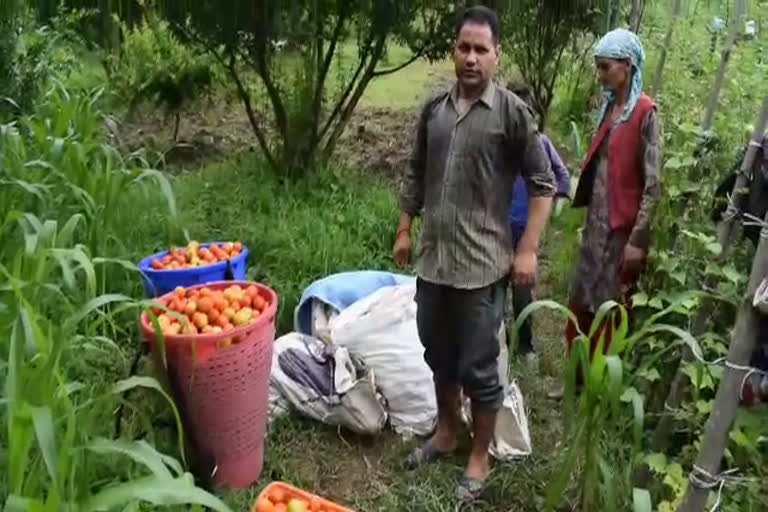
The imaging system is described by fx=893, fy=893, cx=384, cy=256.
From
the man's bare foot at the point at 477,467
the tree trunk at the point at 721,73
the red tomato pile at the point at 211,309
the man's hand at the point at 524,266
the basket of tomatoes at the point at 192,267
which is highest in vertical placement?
the tree trunk at the point at 721,73

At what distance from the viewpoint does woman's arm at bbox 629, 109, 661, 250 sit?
2.98 meters

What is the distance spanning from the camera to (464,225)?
279 cm

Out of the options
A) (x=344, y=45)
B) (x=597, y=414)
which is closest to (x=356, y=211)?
(x=344, y=45)

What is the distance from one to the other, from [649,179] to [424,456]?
48.6 inches

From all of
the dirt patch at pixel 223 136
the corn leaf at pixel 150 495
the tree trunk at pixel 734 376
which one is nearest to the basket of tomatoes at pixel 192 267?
the corn leaf at pixel 150 495

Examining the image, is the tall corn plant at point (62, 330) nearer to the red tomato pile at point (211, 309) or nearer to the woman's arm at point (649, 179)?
the red tomato pile at point (211, 309)

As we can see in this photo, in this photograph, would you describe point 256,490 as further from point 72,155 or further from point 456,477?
point 72,155

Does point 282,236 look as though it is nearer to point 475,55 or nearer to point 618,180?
point 618,180

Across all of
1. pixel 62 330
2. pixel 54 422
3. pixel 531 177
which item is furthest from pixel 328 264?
pixel 54 422

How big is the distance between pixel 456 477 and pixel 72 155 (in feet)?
6.21

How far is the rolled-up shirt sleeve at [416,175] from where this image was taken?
9.64ft

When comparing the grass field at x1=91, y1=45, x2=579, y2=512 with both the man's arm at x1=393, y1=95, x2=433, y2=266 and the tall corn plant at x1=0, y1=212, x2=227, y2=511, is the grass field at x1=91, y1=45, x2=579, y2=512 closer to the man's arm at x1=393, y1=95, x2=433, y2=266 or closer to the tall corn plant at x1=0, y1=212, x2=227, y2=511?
the tall corn plant at x1=0, y1=212, x2=227, y2=511

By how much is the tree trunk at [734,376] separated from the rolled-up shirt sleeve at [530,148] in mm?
925

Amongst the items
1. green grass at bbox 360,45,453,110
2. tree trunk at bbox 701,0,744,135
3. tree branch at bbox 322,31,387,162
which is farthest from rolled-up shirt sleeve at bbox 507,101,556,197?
green grass at bbox 360,45,453,110
